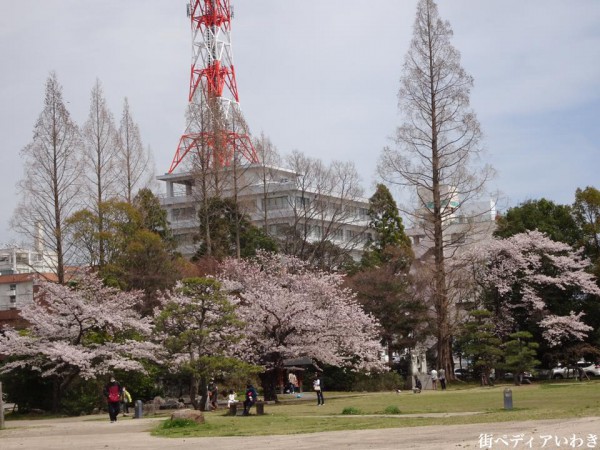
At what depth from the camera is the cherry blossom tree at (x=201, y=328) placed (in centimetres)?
3325

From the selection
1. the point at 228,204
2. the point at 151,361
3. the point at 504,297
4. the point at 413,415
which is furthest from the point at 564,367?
the point at 413,415

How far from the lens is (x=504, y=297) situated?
172 feet

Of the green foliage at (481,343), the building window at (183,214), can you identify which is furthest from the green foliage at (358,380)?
the building window at (183,214)

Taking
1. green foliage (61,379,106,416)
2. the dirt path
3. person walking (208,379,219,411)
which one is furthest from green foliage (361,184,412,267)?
the dirt path

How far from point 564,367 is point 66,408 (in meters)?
30.3

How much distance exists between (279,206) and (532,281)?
3001 cm

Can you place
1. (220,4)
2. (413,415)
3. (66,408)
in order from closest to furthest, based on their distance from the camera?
(413,415), (66,408), (220,4)

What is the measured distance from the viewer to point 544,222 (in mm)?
55719

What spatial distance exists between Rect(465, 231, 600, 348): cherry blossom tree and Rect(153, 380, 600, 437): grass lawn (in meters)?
15.8

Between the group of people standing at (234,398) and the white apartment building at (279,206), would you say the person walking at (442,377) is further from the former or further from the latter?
the white apartment building at (279,206)

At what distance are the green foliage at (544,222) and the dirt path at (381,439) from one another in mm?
36257

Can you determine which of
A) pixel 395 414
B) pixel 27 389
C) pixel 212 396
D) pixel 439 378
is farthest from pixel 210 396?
pixel 439 378

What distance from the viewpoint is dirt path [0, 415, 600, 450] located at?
16.1 meters

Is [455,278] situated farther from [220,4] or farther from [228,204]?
[220,4]
